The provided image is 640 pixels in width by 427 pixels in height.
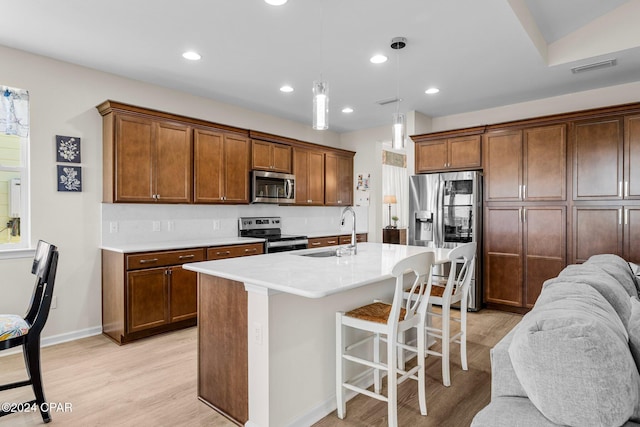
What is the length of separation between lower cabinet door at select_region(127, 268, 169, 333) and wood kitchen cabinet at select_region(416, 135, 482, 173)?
364cm

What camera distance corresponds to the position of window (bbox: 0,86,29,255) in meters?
3.27

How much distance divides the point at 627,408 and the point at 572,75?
4.02 m

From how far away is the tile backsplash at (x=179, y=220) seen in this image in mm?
3893

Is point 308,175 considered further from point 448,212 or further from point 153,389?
point 153,389

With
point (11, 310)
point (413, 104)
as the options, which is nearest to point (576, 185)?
point (413, 104)

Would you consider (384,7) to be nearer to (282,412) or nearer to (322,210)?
(282,412)

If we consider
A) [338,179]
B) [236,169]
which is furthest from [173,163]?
[338,179]

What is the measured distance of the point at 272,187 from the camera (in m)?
5.13

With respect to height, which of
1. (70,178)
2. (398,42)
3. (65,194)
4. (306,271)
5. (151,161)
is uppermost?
(398,42)

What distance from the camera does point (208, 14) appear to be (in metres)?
2.70

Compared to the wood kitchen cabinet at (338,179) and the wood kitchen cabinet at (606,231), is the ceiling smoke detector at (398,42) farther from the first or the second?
the wood kitchen cabinet at (338,179)

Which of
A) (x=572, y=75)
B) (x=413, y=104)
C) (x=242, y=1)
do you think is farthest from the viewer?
(x=413, y=104)

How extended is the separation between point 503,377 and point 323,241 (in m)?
4.43

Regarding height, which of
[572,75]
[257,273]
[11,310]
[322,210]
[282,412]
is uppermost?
[572,75]
